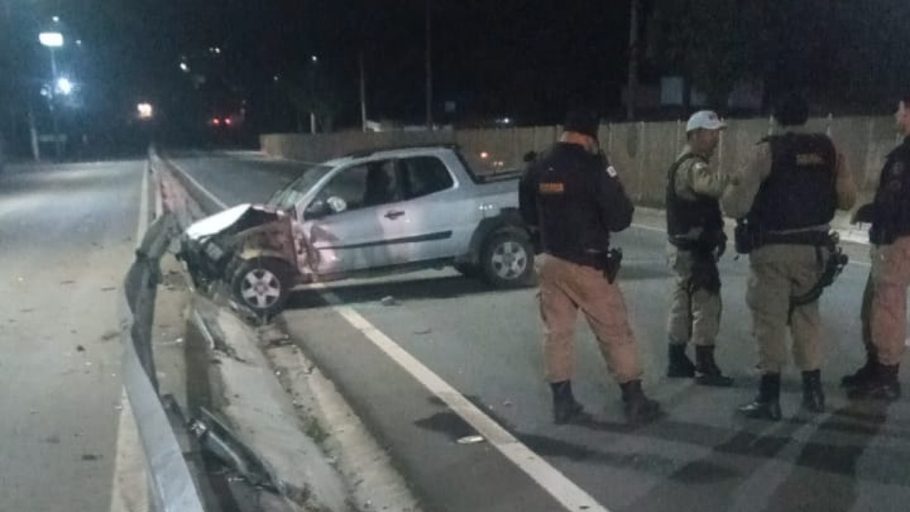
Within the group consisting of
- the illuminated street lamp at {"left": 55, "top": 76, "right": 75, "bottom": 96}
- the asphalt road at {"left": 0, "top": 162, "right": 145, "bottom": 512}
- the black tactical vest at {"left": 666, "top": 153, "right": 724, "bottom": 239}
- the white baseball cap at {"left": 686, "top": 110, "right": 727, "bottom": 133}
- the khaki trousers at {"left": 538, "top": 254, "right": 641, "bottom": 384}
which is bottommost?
the asphalt road at {"left": 0, "top": 162, "right": 145, "bottom": 512}

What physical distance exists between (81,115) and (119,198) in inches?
3236

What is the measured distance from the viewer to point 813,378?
24.3ft

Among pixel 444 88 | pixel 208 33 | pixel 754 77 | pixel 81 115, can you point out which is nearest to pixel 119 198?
pixel 754 77

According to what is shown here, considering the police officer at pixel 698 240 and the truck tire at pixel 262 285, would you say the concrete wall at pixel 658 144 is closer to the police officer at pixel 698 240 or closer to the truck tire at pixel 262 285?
the police officer at pixel 698 240

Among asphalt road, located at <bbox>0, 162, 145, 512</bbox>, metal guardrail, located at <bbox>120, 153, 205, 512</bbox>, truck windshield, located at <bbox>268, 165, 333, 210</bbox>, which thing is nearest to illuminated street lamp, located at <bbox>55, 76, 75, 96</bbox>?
asphalt road, located at <bbox>0, 162, 145, 512</bbox>

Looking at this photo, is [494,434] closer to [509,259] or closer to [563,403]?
[563,403]

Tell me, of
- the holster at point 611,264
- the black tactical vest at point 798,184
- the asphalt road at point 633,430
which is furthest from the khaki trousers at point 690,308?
the black tactical vest at point 798,184

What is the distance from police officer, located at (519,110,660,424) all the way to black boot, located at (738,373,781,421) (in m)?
0.65

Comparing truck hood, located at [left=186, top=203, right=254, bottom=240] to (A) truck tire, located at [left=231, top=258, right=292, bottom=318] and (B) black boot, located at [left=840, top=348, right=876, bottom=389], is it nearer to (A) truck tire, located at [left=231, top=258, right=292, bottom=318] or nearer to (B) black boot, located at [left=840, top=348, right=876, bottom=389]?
(A) truck tire, located at [left=231, top=258, right=292, bottom=318]

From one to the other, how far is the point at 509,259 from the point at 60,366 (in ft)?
17.7

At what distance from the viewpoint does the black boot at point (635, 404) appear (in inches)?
292

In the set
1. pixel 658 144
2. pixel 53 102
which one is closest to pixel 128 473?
pixel 658 144

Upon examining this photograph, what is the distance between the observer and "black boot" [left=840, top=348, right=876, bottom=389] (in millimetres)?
7879

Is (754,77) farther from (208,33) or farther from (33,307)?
(208,33)
